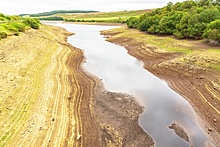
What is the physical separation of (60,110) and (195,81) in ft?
61.1

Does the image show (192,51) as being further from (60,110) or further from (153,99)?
(60,110)

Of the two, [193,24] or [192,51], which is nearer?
[192,51]

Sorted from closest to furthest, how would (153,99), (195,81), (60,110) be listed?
1. (60,110)
2. (153,99)
3. (195,81)

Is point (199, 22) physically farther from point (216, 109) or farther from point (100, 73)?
point (216, 109)

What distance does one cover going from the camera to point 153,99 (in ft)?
84.3

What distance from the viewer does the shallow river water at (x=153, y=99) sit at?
60.9 feet

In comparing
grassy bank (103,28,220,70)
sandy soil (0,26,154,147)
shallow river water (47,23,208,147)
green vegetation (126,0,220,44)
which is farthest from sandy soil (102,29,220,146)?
sandy soil (0,26,154,147)

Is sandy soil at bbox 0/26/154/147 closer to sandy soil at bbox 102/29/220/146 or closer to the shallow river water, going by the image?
the shallow river water

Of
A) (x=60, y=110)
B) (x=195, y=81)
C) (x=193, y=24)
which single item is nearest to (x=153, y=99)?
(x=195, y=81)

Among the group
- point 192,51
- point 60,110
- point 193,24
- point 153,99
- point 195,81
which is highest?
point 193,24

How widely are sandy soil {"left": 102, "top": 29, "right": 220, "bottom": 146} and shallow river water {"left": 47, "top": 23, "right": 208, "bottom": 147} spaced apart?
86cm

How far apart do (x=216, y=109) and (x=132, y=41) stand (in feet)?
142

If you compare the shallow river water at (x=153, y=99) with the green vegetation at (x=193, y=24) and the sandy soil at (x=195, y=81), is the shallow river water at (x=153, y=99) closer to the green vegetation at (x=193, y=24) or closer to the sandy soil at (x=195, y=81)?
the sandy soil at (x=195, y=81)

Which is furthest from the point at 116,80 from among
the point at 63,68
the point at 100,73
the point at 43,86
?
the point at 43,86
